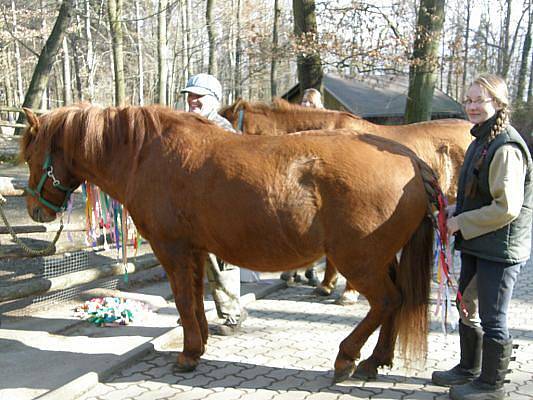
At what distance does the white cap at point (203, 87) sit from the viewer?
4.23 m

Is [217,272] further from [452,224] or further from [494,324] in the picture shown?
[494,324]

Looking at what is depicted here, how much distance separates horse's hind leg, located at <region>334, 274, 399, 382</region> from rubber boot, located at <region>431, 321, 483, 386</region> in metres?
0.47

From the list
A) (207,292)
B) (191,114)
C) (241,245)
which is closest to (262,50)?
(207,292)

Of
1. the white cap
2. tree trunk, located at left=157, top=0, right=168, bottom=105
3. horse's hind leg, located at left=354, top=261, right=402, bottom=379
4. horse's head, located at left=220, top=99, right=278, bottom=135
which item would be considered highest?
tree trunk, located at left=157, top=0, right=168, bottom=105

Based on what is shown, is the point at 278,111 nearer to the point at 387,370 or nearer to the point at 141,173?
the point at 141,173

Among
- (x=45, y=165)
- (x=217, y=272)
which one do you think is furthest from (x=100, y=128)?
(x=217, y=272)

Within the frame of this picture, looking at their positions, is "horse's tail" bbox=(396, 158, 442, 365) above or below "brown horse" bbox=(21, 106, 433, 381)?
below

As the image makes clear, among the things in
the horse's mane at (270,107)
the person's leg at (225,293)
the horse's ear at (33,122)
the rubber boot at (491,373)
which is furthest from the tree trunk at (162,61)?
the rubber boot at (491,373)

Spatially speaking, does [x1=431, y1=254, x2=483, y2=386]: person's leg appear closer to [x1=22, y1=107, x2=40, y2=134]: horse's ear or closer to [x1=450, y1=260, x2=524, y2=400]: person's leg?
[x1=450, y1=260, x2=524, y2=400]: person's leg

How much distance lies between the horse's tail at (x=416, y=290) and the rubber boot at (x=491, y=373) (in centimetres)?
39

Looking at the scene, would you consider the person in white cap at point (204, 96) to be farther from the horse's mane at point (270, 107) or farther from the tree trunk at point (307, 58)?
the tree trunk at point (307, 58)

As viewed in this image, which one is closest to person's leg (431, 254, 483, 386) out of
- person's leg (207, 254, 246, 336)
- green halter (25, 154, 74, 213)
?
person's leg (207, 254, 246, 336)

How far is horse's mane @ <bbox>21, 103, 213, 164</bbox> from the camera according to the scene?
3516 millimetres

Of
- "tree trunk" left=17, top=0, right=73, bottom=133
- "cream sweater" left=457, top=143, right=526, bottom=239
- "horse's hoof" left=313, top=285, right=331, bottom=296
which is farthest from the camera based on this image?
"tree trunk" left=17, top=0, right=73, bottom=133
